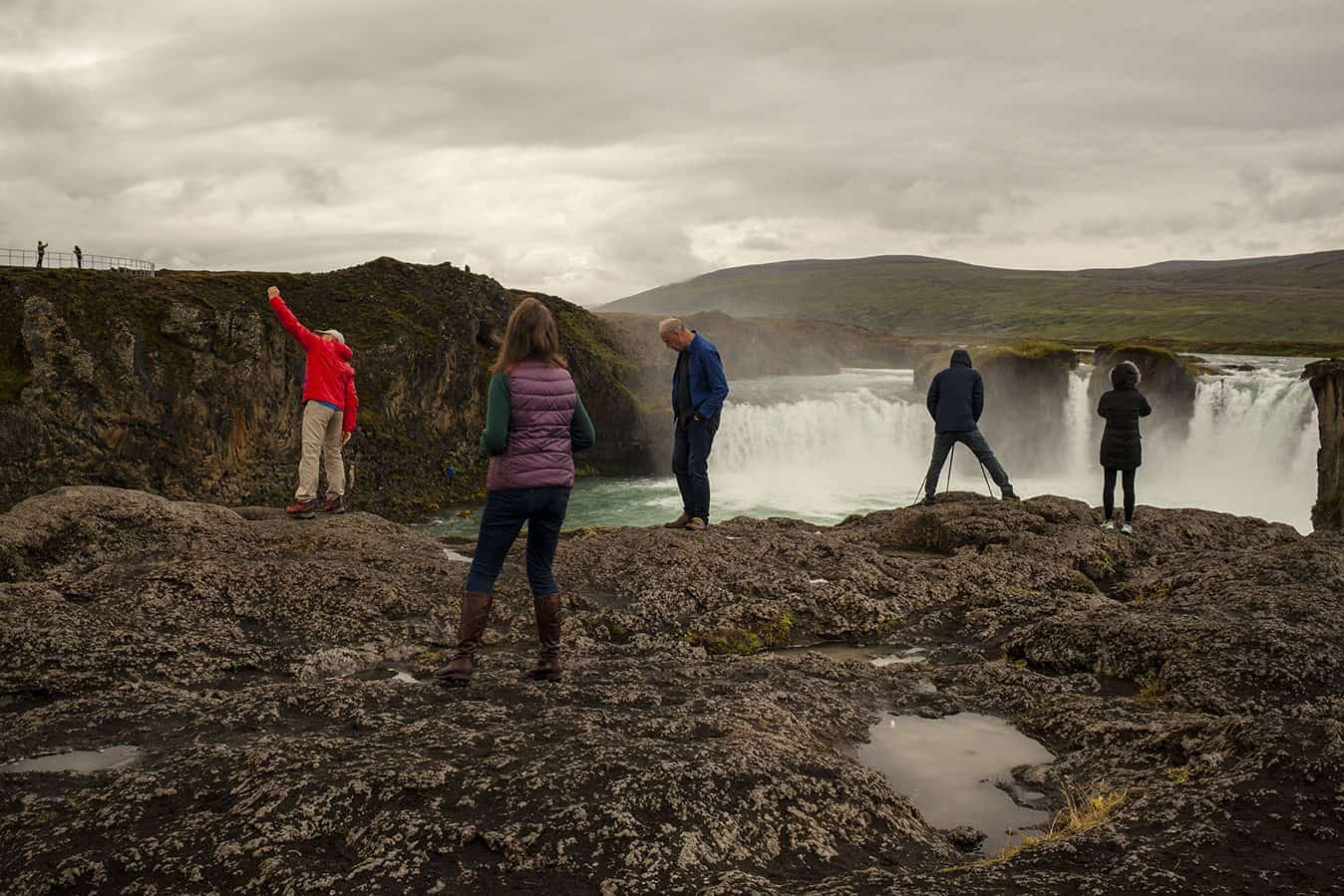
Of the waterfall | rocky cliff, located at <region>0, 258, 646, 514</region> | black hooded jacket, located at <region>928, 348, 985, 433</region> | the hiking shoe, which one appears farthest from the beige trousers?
the waterfall

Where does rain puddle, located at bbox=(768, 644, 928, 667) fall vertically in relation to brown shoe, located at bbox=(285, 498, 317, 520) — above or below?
below

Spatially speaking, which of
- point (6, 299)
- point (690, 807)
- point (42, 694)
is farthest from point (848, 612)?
point (6, 299)

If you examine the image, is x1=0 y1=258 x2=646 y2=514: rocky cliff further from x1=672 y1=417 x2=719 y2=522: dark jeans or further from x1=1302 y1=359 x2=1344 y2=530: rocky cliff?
x1=1302 y1=359 x2=1344 y2=530: rocky cliff

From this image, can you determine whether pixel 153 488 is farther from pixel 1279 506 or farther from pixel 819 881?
pixel 1279 506

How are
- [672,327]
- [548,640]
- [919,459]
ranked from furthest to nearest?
[919,459] < [672,327] < [548,640]

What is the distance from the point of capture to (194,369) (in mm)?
28172

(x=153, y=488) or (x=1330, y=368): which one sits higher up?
(x=1330, y=368)

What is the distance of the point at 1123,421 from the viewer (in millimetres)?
13898

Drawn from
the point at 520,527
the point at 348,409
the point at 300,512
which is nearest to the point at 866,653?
the point at 520,527

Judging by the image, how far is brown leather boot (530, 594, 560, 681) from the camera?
6.59 m

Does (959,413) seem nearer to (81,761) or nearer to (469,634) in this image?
(469,634)

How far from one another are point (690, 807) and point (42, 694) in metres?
4.99

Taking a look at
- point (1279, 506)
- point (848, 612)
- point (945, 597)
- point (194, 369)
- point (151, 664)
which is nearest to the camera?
point (151, 664)

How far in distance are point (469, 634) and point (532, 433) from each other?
5.41 feet
